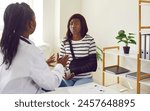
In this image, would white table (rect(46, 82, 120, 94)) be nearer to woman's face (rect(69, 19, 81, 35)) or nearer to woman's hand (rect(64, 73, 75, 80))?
woman's hand (rect(64, 73, 75, 80))

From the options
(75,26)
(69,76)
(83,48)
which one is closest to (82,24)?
(75,26)

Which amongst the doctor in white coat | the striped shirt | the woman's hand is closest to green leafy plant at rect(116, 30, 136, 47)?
the striped shirt

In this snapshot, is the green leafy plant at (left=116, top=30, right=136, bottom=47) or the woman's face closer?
the woman's face

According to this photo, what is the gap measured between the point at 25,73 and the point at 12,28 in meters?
0.28

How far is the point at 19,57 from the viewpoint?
1271 mm

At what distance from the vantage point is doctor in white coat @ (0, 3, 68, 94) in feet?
4.16

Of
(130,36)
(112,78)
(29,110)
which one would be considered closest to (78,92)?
(29,110)

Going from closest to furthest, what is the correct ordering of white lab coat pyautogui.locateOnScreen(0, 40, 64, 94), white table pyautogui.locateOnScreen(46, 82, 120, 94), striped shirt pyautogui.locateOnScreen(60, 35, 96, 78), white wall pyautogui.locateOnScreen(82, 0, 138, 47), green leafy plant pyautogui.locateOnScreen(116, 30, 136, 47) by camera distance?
1. white lab coat pyautogui.locateOnScreen(0, 40, 64, 94)
2. white table pyautogui.locateOnScreen(46, 82, 120, 94)
3. striped shirt pyautogui.locateOnScreen(60, 35, 96, 78)
4. green leafy plant pyautogui.locateOnScreen(116, 30, 136, 47)
5. white wall pyautogui.locateOnScreen(82, 0, 138, 47)

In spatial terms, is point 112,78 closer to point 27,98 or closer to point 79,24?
point 79,24

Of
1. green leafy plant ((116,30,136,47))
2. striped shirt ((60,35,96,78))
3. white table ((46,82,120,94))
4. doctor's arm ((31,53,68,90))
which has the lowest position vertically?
white table ((46,82,120,94))

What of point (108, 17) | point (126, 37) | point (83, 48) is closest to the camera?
point (83, 48)

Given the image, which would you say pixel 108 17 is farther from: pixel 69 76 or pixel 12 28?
pixel 12 28

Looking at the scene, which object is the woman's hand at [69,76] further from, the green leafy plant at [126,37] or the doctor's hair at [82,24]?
the green leafy plant at [126,37]

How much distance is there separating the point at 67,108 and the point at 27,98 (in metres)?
0.26
